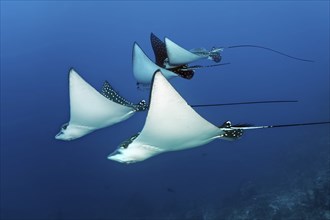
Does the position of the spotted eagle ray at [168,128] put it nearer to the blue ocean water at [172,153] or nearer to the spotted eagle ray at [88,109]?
the spotted eagle ray at [88,109]

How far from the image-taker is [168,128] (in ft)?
10.7

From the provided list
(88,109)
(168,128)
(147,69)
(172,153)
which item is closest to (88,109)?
(88,109)

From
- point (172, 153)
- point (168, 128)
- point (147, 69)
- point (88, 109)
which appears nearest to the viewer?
point (168, 128)

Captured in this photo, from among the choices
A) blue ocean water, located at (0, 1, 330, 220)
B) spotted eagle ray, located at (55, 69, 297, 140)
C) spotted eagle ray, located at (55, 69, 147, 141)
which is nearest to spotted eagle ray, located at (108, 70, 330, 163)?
spotted eagle ray, located at (55, 69, 297, 140)

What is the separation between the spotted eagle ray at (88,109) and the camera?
4039 mm

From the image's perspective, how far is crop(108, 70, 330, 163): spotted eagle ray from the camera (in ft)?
9.35

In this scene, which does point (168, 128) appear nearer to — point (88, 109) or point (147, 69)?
point (88, 109)

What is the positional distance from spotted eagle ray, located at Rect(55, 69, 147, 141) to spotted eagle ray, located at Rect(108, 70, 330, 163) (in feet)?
2.98

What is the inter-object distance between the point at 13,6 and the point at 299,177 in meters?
68.5

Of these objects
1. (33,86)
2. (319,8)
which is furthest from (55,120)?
(319,8)

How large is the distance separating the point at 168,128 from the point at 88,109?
157 cm

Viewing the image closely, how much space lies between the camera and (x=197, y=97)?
102 ft

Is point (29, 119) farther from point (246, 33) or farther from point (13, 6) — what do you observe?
point (13, 6)

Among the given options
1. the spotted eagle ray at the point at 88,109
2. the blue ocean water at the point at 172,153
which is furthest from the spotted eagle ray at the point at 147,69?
the blue ocean water at the point at 172,153
